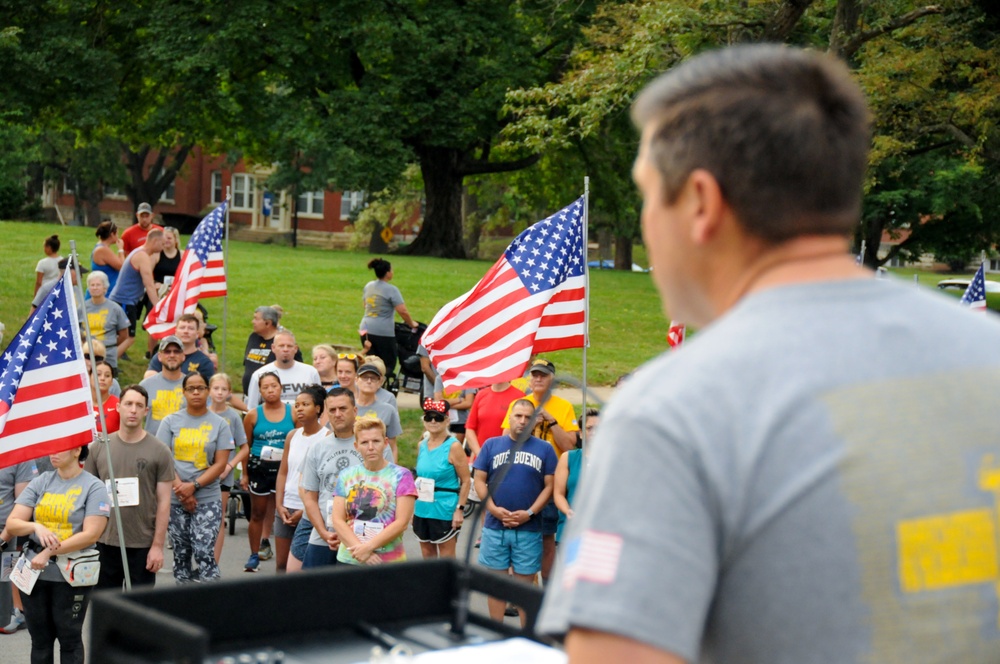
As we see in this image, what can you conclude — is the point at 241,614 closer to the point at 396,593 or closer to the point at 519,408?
the point at 396,593

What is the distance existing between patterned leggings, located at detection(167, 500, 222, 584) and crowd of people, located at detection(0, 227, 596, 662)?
1cm

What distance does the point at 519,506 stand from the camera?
977 centimetres

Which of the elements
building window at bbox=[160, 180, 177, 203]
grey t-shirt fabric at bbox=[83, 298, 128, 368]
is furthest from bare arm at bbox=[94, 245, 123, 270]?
building window at bbox=[160, 180, 177, 203]

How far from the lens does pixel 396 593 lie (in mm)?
2057

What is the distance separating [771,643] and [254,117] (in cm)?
2962

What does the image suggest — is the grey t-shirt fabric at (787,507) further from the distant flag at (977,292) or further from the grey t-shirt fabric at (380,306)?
the distant flag at (977,292)

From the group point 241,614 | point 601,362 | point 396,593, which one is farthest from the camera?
point 601,362

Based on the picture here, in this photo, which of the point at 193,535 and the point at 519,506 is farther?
the point at 193,535

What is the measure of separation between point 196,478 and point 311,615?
8862 millimetres

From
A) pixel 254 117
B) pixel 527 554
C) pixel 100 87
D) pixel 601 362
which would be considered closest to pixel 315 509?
pixel 527 554

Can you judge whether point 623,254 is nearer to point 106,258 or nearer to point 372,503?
point 106,258

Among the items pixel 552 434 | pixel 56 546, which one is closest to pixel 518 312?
pixel 552 434

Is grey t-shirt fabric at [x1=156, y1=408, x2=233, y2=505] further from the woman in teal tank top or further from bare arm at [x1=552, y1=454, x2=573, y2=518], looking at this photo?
bare arm at [x1=552, y1=454, x2=573, y2=518]

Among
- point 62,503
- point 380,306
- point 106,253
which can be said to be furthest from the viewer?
point 106,253
